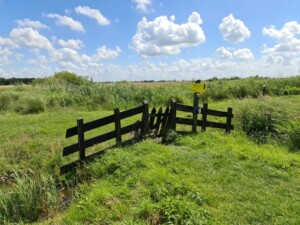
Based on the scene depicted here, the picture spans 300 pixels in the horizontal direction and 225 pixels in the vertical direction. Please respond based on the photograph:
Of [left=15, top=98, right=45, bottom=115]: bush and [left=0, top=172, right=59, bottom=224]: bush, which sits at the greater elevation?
[left=15, top=98, right=45, bottom=115]: bush

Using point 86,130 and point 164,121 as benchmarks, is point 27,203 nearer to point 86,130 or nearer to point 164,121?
point 86,130

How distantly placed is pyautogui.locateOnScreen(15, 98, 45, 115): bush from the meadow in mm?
4804

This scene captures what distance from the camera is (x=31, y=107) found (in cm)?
1691

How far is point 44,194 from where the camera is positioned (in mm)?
6273

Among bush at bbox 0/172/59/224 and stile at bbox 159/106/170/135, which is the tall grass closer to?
stile at bbox 159/106/170/135

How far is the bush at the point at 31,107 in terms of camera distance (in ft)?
55.3

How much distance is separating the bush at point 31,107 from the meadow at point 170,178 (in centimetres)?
480

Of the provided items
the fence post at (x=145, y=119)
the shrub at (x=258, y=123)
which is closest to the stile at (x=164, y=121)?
the fence post at (x=145, y=119)

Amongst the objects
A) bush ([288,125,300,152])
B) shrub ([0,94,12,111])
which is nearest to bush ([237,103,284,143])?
bush ([288,125,300,152])

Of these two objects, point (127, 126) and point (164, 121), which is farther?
point (164, 121)

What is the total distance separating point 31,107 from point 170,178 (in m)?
12.9

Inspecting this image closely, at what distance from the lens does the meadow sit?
4973 mm

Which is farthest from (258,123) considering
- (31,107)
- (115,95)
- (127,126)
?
(31,107)

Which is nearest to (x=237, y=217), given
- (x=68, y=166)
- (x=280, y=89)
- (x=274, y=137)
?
(x=68, y=166)
